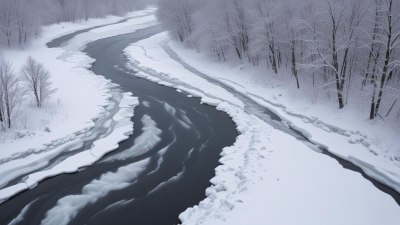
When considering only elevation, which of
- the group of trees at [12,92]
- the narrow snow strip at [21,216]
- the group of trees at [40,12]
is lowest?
the narrow snow strip at [21,216]

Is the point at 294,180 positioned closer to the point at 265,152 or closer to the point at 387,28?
the point at 265,152

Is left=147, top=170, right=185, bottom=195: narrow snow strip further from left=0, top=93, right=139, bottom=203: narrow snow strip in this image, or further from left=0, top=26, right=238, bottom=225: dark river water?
left=0, top=93, right=139, bottom=203: narrow snow strip

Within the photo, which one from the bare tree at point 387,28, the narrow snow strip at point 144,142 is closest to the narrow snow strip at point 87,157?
the narrow snow strip at point 144,142

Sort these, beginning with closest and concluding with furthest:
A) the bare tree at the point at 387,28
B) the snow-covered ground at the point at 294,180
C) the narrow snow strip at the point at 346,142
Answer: the snow-covered ground at the point at 294,180
the narrow snow strip at the point at 346,142
the bare tree at the point at 387,28

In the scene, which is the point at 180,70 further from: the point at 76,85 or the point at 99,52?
the point at 99,52

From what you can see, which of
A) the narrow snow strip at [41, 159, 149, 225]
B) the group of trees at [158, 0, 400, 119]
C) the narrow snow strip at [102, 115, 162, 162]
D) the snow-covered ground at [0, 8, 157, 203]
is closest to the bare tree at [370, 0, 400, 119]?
the group of trees at [158, 0, 400, 119]

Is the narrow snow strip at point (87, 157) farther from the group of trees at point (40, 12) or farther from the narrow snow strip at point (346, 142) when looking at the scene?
Answer: the group of trees at point (40, 12)
